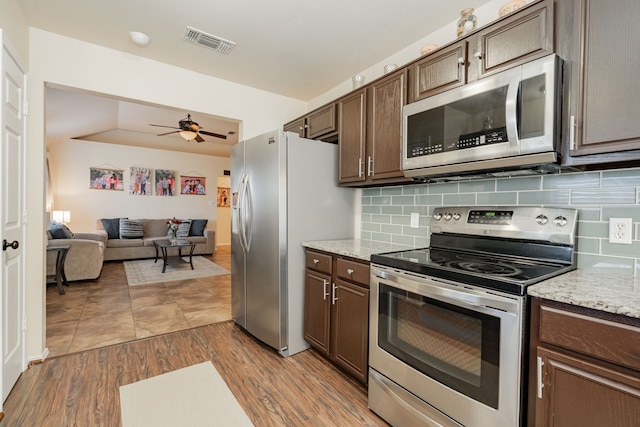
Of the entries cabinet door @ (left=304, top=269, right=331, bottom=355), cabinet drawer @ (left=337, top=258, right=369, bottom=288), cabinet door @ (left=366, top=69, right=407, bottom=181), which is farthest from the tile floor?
cabinet door @ (left=366, top=69, right=407, bottom=181)

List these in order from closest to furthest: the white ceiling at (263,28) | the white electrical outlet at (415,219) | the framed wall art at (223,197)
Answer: the white ceiling at (263,28) → the white electrical outlet at (415,219) → the framed wall art at (223,197)

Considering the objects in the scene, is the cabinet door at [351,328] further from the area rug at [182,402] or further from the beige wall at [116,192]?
the beige wall at [116,192]

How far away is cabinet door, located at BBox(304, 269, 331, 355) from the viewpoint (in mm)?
2256

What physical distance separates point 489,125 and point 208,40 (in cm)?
223

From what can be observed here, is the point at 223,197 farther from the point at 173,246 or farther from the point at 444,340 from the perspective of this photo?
the point at 444,340

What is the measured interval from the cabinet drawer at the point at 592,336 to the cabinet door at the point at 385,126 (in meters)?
1.23

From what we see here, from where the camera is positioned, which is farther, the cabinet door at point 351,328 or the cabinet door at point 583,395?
the cabinet door at point 351,328

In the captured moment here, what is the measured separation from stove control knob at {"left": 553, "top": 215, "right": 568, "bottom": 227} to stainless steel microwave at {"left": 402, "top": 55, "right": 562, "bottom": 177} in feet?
1.06

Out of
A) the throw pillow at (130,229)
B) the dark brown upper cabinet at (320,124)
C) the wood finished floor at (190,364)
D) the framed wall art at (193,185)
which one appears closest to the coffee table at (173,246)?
the throw pillow at (130,229)

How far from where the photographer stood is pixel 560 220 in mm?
1525

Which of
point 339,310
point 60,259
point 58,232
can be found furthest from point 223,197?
point 339,310

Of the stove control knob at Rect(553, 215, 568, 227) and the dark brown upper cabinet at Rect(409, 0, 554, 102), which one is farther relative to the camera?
the stove control knob at Rect(553, 215, 568, 227)

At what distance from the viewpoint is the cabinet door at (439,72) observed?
5.61ft

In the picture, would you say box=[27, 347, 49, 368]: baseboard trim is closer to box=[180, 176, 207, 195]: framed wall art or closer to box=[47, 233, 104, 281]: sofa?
box=[47, 233, 104, 281]: sofa
